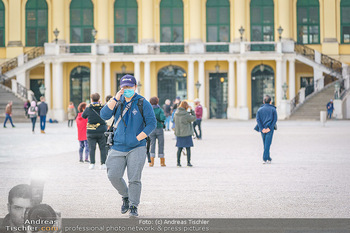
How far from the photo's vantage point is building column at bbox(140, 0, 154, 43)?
5484 centimetres

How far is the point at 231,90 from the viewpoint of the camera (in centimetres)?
5347

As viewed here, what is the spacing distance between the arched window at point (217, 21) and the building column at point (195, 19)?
42.4 inches

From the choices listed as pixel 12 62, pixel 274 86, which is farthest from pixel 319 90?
pixel 12 62

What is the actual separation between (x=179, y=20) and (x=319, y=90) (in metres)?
13.1

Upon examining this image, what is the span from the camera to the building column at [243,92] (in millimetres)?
52125

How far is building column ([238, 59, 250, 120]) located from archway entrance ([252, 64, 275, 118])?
2286 mm

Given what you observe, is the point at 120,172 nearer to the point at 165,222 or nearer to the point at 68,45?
the point at 165,222

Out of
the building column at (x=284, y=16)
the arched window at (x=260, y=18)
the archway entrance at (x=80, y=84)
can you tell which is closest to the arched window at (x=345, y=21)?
the building column at (x=284, y=16)

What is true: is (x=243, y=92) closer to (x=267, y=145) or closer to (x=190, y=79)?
(x=190, y=79)

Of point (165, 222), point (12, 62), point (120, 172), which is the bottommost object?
point (165, 222)

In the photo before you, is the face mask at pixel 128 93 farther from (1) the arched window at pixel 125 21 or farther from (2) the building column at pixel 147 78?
(1) the arched window at pixel 125 21

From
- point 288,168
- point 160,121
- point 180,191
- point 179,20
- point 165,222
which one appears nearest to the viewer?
point 165,222

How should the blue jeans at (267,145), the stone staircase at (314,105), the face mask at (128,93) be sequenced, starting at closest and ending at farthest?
the face mask at (128,93) < the blue jeans at (267,145) < the stone staircase at (314,105)

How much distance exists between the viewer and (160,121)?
1611cm
